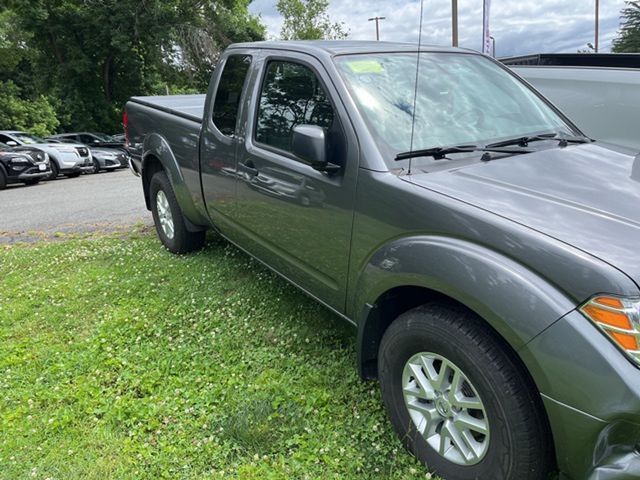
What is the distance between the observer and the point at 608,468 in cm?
164

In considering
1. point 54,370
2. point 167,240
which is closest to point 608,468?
point 54,370

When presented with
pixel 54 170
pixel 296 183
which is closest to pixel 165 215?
pixel 296 183

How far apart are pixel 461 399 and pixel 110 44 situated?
28.2 metres

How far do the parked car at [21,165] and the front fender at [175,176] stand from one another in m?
10.6

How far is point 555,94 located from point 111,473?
4563 millimetres

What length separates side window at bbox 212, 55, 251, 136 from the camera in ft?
11.8

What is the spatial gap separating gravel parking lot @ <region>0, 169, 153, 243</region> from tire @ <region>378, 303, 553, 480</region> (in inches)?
216

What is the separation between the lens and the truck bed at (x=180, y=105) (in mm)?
4359

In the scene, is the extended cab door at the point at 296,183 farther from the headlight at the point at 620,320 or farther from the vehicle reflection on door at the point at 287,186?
the headlight at the point at 620,320

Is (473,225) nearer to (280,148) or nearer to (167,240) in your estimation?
(280,148)

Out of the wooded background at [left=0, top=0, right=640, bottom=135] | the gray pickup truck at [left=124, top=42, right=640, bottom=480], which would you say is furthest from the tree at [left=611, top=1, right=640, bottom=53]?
the gray pickup truck at [left=124, top=42, right=640, bottom=480]

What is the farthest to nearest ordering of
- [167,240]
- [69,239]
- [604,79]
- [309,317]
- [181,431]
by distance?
[69,239], [167,240], [604,79], [309,317], [181,431]

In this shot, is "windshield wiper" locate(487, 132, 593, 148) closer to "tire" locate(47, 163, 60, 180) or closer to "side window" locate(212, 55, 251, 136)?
"side window" locate(212, 55, 251, 136)

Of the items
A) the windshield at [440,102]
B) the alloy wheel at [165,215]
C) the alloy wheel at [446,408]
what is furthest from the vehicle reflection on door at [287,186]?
the alloy wheel at [165,215]
